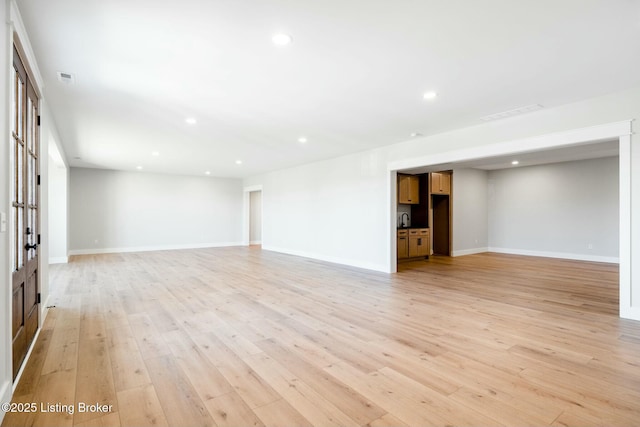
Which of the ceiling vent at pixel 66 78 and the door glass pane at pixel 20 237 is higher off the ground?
the ceiling vent at pixel 66 78

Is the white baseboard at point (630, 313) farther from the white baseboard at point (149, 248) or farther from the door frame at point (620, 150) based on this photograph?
the white baseboard at point (149, 248)

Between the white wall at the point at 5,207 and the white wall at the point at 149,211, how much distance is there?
8718 mm

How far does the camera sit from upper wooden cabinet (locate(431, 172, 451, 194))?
839 cm

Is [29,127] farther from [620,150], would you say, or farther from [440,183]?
[440,183]

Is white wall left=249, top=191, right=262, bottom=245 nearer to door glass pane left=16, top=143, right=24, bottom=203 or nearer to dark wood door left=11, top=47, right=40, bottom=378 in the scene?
dark wood door left=11, top=47, right=40, bottom=378

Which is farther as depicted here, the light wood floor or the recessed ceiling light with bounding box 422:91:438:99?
the recessed ceiling light with bounding box 422:91:438:99

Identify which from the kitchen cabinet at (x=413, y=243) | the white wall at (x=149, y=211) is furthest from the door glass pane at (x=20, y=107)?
the white wall at (x=149, y=211)

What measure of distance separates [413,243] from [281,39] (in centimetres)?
622

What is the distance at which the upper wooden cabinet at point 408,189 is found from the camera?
25.7 ft

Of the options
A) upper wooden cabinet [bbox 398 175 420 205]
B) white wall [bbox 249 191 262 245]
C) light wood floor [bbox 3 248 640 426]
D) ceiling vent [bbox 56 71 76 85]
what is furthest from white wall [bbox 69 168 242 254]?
ceiling vent [bbox 56 71 76 85]

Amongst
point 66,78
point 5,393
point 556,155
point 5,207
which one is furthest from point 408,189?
point 5,393

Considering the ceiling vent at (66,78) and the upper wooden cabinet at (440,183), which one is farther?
the upper wooden cabinet at (440,183)

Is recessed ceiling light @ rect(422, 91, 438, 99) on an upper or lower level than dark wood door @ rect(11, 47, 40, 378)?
upper

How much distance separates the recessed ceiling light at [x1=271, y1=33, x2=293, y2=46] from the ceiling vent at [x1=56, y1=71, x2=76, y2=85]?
2202 mm
